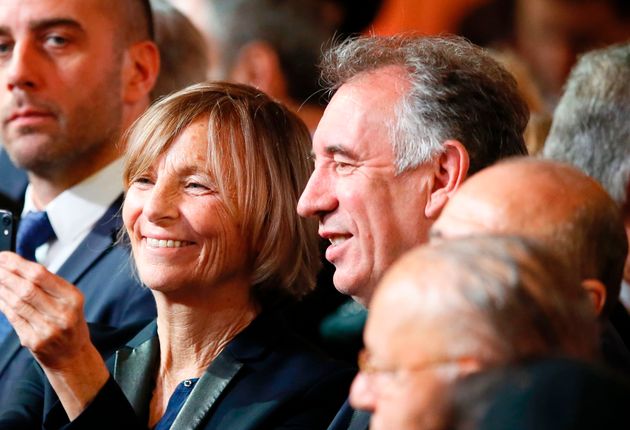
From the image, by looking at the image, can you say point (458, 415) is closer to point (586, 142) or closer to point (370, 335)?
point (370, 335)

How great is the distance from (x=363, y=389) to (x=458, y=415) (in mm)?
218

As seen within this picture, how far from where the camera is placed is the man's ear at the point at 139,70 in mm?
3365

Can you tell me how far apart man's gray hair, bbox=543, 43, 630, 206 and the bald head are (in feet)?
4.02

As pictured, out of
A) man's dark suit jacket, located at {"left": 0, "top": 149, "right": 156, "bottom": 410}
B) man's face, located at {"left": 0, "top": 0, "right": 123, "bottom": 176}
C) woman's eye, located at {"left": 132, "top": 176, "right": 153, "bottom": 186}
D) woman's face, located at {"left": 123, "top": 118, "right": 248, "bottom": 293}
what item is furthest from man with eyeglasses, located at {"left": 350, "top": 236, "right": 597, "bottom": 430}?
man's face, located at {"left": 0, "top": 0, "right": 123, "bottom": 176}

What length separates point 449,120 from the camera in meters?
2.24

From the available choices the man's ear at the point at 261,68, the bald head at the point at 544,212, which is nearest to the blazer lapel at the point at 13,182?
the man's ear at the point at 261,68

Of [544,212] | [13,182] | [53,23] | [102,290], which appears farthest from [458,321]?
[13,182]

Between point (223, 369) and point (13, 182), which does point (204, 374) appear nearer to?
point (223, 369)

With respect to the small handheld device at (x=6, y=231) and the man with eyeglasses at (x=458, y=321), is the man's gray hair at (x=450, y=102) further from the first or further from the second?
the small handheld device at (x=6, y=231)

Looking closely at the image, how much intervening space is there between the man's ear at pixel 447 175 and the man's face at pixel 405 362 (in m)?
0.87

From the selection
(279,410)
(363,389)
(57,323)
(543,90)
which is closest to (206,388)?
(279,410)

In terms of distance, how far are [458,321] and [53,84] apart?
215 centimetres

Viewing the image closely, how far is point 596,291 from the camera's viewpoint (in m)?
1.72

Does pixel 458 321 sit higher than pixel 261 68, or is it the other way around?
pixel 458 321
